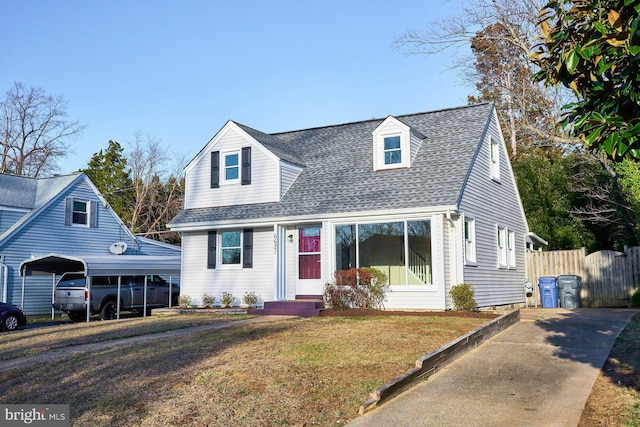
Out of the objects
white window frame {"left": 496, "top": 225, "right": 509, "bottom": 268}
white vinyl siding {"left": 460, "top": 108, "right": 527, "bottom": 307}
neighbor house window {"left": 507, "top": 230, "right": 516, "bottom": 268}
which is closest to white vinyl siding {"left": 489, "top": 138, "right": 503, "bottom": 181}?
white vinyl siding {"left": 460, "top": 108, "right": 527, "bottom": 307}

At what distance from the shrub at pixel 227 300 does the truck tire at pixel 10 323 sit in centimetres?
618

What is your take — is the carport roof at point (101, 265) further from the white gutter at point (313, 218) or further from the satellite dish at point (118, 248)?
the satellite dish at point (118, 248)

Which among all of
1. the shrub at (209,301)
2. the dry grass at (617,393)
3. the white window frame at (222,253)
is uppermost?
the white window frame at (222,253)

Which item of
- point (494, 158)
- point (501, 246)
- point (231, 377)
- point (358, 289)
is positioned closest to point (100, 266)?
point (358, 289)

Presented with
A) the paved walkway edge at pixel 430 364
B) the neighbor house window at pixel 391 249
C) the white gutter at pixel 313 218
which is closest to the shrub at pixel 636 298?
the neighbor house window at pixel 391 249

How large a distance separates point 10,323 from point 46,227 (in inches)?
362

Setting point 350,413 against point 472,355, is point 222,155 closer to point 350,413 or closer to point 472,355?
point 472,355

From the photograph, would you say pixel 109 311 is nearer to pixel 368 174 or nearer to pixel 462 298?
pixel 368 174

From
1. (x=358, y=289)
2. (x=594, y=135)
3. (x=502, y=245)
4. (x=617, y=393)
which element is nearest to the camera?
(x=594, y=135)

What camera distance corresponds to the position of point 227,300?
62.2 ft

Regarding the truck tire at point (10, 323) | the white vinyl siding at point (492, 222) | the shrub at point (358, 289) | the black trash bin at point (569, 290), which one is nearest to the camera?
the shrub at point (358, 289)

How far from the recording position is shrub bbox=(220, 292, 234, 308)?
18.9m

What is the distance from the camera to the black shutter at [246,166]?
1977 cm

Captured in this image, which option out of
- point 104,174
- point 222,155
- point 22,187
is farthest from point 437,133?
point 104,174
